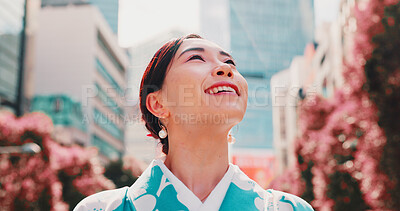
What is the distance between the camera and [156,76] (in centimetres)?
246

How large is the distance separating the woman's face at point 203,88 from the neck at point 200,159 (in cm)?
10

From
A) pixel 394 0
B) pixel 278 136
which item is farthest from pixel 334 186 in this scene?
pixel 278 136

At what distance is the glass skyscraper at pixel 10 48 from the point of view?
4059 centimetres

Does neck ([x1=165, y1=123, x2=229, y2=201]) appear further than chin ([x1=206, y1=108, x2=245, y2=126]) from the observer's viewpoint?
Yes

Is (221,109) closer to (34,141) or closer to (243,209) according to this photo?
(243,209)

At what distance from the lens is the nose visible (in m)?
2.29

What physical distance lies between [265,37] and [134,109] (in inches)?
4808

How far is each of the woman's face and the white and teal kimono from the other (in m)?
0.32

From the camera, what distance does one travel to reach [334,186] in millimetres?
15750

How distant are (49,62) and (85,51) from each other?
6.15 m

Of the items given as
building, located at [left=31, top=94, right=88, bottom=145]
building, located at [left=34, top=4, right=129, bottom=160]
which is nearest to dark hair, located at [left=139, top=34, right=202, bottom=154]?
building, located at [left=31, top=94, right=88, bottom=145]

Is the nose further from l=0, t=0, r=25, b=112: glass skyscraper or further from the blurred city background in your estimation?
l=0, t=0, r=25, b=112: glass skyscraper

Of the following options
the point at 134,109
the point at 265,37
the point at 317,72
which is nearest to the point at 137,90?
the point at 134,109

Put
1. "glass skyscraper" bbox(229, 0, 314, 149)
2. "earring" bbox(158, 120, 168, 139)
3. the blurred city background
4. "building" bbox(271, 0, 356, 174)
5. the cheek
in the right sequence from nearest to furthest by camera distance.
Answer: the cheek < "earring" bbox(158, 120, 168, 139) < the blurred city background < "building" bbox(271, 0, 356, 174) < "glass skyscraper" bbox(229, 0, 314, 149)
